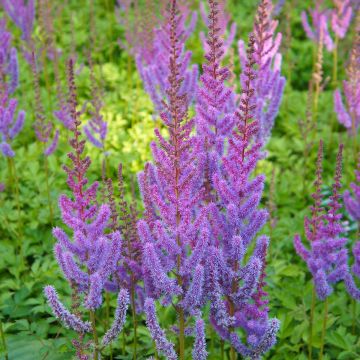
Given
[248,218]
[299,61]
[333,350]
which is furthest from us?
[299,61]

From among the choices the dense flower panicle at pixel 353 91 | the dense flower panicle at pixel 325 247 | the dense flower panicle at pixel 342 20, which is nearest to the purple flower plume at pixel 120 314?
the dense flower panicle at pixel 325 247

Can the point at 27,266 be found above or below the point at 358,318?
above

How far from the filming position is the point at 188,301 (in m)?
2.78

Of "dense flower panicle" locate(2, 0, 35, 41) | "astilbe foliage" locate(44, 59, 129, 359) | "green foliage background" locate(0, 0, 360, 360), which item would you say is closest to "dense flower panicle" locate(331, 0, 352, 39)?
"green foliage background" locate(0, 0, 360, 360)

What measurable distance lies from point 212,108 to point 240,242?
2.69 feet

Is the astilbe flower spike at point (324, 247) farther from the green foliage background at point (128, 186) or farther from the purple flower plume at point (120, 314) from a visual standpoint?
the purple flower plume at point (120, 314)

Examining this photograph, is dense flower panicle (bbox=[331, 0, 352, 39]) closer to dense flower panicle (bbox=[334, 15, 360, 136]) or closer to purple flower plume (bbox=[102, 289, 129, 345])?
dense flower panicle (bbox=[334, 15, 360, 136])

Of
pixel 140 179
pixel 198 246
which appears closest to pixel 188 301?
pixel 198 246

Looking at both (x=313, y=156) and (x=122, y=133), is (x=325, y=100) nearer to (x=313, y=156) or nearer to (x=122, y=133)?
(x=313, y=156)

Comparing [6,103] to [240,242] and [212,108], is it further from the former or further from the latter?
[240,242]

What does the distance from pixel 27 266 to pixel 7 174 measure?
4.08 feet

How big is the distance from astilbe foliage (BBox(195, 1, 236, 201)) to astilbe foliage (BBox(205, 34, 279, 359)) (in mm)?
133

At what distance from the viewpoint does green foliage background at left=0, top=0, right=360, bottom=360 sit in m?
3.98

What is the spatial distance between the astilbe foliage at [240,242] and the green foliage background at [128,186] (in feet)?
3.00
